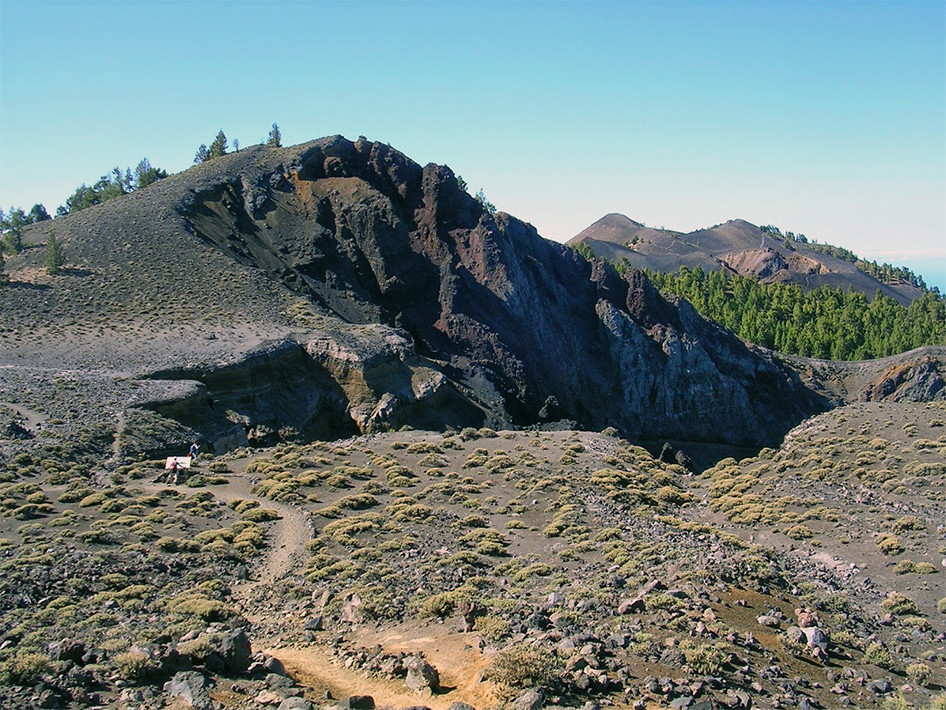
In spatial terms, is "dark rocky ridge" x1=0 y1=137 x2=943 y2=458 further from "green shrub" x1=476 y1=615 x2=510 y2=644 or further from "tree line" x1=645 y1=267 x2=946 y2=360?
"green shrub" x1=476 y1=615 x2=510 y2=644

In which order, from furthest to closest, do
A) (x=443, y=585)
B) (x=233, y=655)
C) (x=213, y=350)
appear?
(x=213, y=350) < (x=443, y=585) < (x=233, y=655)

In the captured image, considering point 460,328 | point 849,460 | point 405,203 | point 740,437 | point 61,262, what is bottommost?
point 740,437

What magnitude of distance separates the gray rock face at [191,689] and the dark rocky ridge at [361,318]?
95.1ft

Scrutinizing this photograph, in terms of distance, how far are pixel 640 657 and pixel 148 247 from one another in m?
58.6

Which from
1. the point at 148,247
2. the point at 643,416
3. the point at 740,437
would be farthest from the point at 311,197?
the point at 740,437

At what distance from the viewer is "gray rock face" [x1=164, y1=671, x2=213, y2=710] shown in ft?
44.6

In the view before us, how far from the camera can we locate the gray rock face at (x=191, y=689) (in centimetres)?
1359

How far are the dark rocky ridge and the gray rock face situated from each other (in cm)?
2900

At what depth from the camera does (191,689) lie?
13867 millimetres

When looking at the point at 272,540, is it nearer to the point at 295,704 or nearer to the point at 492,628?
the point at 492,628

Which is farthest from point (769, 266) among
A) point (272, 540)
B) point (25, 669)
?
point (25, 669)

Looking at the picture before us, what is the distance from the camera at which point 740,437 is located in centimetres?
8131

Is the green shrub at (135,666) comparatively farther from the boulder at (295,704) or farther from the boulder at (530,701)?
the boulder at (530,701)

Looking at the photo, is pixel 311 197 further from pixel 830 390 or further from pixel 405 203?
pixel 830 390
